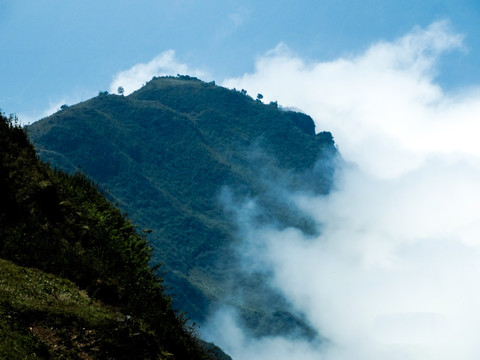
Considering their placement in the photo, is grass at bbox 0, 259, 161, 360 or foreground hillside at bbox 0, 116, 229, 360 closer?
grass at bbox 0, 259, 161, 360

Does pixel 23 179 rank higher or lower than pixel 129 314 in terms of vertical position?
higher

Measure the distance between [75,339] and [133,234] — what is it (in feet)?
29.4

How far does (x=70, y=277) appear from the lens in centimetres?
1455

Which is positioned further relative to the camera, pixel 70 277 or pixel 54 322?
pixel 70 277

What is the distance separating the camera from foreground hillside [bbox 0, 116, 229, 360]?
11141mm

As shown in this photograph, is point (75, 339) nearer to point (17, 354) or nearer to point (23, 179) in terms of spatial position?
point (17, 354)

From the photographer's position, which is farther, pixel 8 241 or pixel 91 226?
pixel 91 226


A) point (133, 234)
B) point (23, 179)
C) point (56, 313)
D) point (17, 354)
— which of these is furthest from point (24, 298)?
point (133, 234)

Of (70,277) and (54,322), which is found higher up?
(70,277)

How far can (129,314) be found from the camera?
45.0 ft

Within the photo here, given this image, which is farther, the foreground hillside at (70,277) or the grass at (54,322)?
the foreground hillside at (70,277)

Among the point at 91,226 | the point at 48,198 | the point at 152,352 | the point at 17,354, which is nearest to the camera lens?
the point at 17,354

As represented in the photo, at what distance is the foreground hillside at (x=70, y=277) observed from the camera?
1114 cm

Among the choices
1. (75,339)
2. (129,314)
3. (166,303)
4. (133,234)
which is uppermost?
(133,234)
